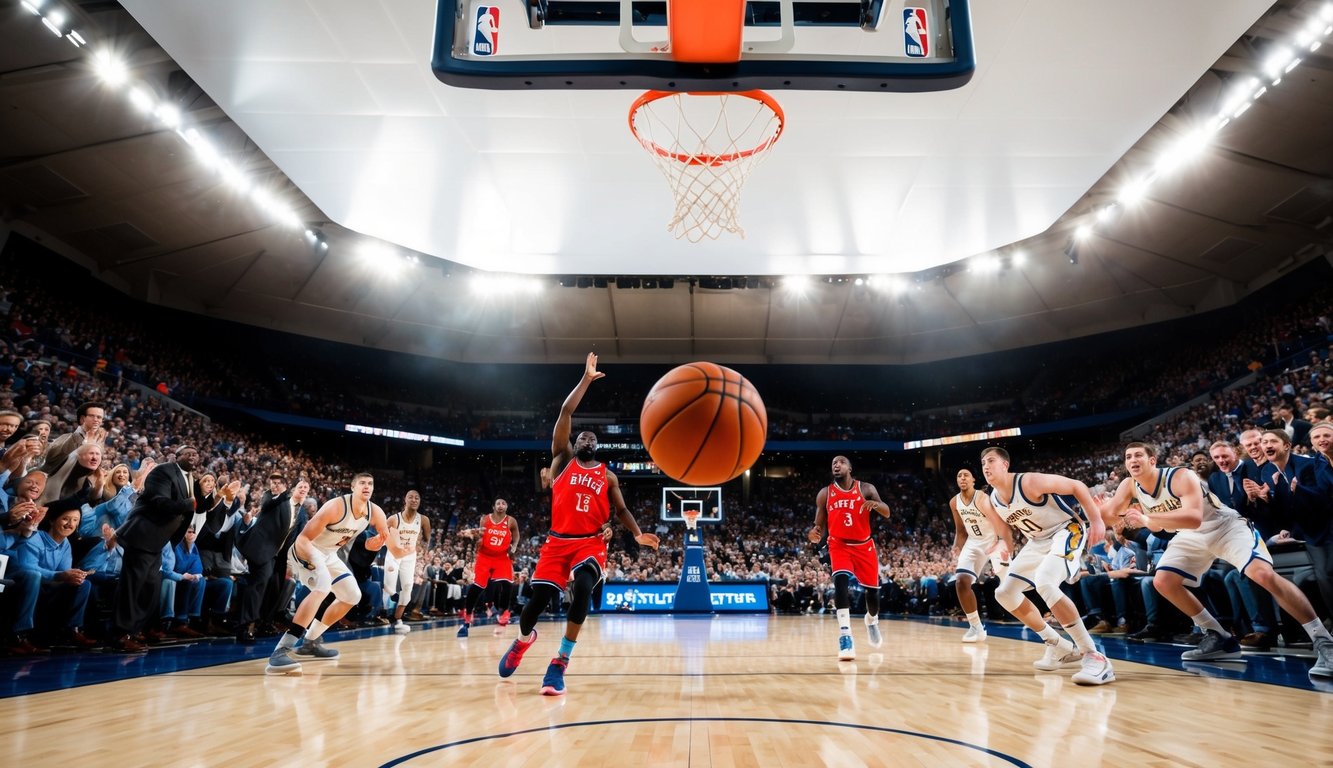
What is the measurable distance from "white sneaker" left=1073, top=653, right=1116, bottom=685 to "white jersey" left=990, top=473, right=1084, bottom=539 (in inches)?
42.0

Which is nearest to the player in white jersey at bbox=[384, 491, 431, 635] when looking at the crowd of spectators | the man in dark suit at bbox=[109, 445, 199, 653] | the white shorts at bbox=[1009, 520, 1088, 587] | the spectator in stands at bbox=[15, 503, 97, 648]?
the crowd of spectators

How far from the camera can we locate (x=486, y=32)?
4.66m

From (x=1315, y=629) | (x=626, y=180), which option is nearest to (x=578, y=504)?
(x=1315, y=629)

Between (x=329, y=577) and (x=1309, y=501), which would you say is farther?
(x=329, y=577)

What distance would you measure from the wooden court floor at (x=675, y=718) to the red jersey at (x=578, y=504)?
1001 millimetres

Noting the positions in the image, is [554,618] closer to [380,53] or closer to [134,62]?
[380,53]

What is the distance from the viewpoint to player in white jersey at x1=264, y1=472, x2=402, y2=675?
18.4 ft

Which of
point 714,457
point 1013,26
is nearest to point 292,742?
point 714,457

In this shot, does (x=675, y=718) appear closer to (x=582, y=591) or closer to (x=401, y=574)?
(x=582, y=591)

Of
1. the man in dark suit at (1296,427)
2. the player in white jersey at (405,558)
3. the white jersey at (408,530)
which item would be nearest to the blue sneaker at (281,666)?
the player in white jersey at (405,558)

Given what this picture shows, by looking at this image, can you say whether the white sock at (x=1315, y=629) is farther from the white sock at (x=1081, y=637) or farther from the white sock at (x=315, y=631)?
the white sock at (x=315, y=631)

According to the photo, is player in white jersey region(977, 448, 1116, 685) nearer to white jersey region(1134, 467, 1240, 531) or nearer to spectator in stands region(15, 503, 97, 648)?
white jersey region(1134, 467, 1240, 531)

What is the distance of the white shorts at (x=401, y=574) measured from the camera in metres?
10.6

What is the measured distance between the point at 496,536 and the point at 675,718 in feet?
22.7
